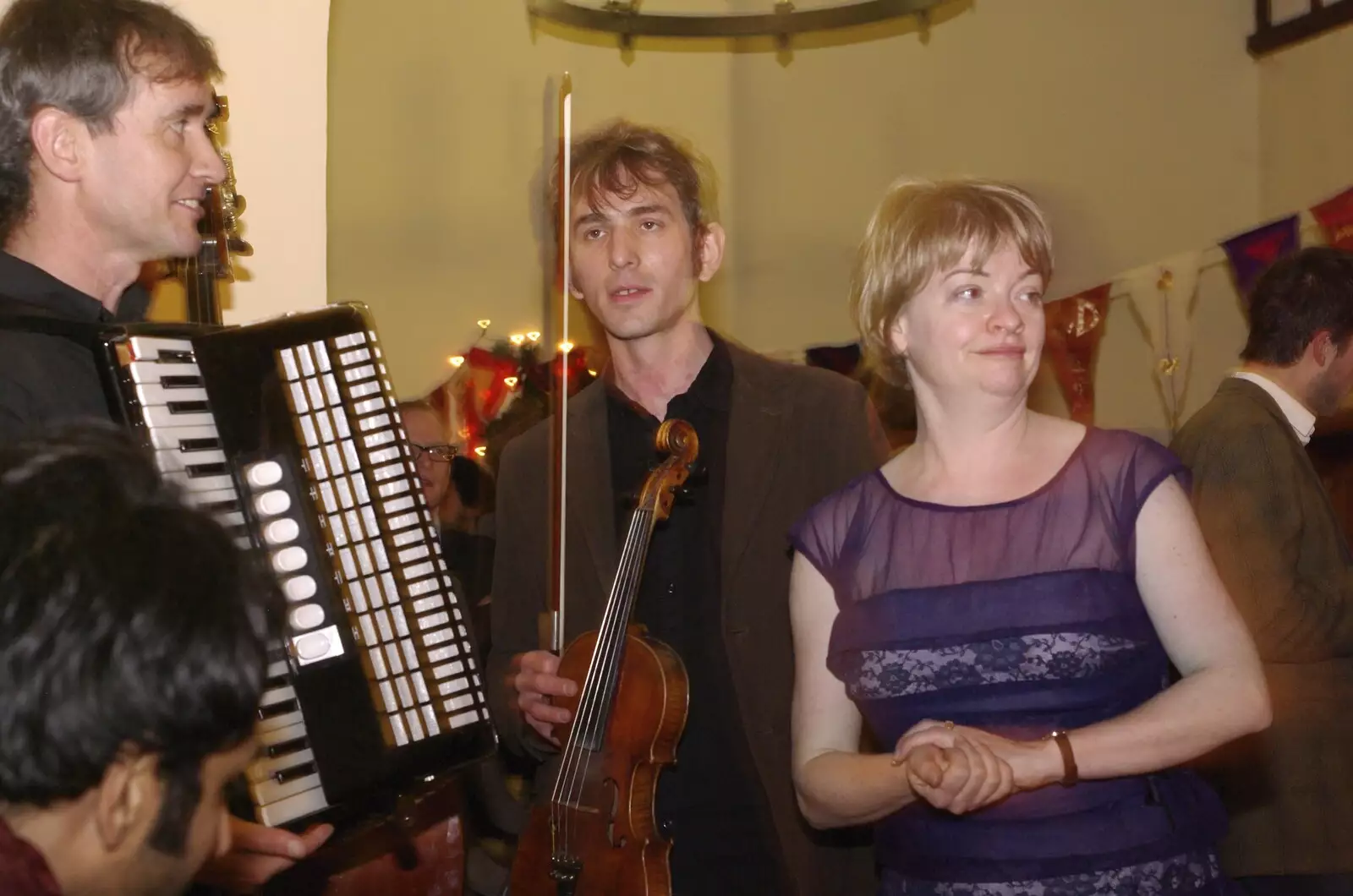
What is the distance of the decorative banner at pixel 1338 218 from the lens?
5.44 metres

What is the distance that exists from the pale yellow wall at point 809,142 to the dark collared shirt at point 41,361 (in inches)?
210

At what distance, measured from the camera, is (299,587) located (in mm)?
1845

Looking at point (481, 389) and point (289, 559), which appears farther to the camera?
point (481, 389)

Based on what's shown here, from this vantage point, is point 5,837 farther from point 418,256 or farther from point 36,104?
point 418,256

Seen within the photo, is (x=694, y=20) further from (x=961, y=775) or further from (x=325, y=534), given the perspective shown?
(x=961, y=775)

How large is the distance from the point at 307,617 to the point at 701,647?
0.75 m

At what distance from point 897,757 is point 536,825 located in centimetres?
76

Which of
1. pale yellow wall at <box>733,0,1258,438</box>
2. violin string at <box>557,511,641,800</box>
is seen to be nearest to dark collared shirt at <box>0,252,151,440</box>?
violin string at <box>557,511,641,800</box>

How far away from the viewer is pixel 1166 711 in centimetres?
178

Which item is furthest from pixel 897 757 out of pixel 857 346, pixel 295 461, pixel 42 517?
pixel 857 346

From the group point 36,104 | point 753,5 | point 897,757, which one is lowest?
point 897,757

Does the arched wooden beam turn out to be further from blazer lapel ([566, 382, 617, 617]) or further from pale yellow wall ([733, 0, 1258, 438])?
blazer lapel ([566, 382, 617, 617])

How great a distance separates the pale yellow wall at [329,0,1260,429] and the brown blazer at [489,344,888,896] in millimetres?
4793

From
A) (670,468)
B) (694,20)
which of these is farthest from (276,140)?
(694,20)
